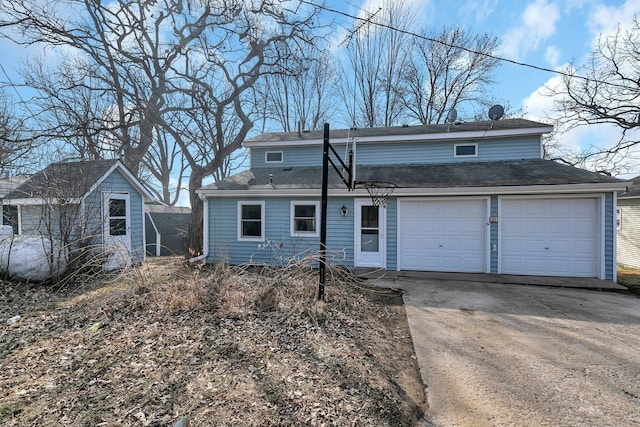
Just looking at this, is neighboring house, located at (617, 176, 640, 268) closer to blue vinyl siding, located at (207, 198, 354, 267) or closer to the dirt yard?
blue vinyl siding, located at (207, 198, 354, 267)

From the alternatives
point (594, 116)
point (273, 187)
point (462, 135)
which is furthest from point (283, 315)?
point (594, 116)

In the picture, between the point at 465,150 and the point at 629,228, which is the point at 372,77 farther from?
the point at 629,228

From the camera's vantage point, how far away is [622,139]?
12.4 meters

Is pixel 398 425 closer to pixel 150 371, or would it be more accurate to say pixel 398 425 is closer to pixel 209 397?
pixel 209 397

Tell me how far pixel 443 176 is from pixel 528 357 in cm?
645

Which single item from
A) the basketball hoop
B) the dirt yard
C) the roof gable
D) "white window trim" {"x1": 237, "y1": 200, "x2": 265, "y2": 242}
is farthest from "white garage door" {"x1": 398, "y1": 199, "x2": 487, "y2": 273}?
the roof gable

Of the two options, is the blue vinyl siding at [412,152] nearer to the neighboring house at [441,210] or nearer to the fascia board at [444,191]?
the neighboring house at [441,210]

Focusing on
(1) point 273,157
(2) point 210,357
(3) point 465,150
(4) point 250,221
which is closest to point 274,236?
(4) point 250,221

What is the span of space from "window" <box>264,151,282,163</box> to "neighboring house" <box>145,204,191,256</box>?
5.76 m

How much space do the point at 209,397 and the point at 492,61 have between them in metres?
23.2

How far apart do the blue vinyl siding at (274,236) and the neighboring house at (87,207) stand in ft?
8.15

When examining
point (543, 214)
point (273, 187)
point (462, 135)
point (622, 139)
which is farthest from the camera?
point (622, 139)

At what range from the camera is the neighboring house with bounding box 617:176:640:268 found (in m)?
12.3

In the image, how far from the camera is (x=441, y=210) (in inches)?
342
